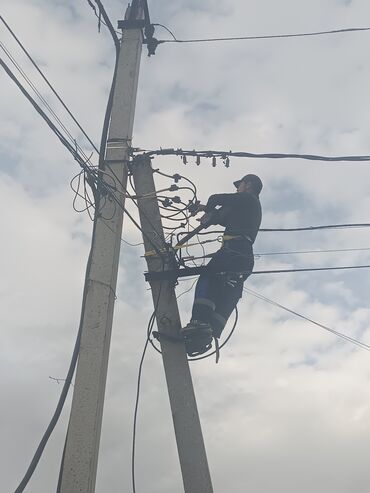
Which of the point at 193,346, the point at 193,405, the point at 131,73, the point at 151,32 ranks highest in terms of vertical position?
the point at 151,32

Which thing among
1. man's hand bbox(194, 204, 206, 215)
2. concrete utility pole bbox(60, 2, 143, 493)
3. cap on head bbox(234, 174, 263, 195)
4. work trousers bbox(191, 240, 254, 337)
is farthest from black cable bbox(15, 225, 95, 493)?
cap on head bbox(234, 174, 263, 195)

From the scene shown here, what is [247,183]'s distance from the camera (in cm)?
615

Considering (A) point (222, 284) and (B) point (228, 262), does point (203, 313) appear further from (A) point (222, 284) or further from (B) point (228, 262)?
(B) point (228, 262)

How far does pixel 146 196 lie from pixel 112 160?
1.38ft

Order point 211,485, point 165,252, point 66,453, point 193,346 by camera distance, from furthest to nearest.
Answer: point 165,252, point 193,346, point 211,485, point 66,453

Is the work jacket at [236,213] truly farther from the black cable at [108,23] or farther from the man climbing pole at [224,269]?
the black cable at [108,23]

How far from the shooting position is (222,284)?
17.7ft

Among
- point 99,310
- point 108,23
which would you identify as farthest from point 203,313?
point 108,23

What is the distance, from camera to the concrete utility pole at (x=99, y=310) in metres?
4.24

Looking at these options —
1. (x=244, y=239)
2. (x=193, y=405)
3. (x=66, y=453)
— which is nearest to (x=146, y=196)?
(x=244, y=239)

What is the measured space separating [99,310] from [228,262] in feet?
4.01

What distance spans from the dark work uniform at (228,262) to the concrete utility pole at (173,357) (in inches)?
10.0

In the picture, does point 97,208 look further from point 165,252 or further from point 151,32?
point 151,32

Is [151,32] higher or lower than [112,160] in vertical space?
higher
